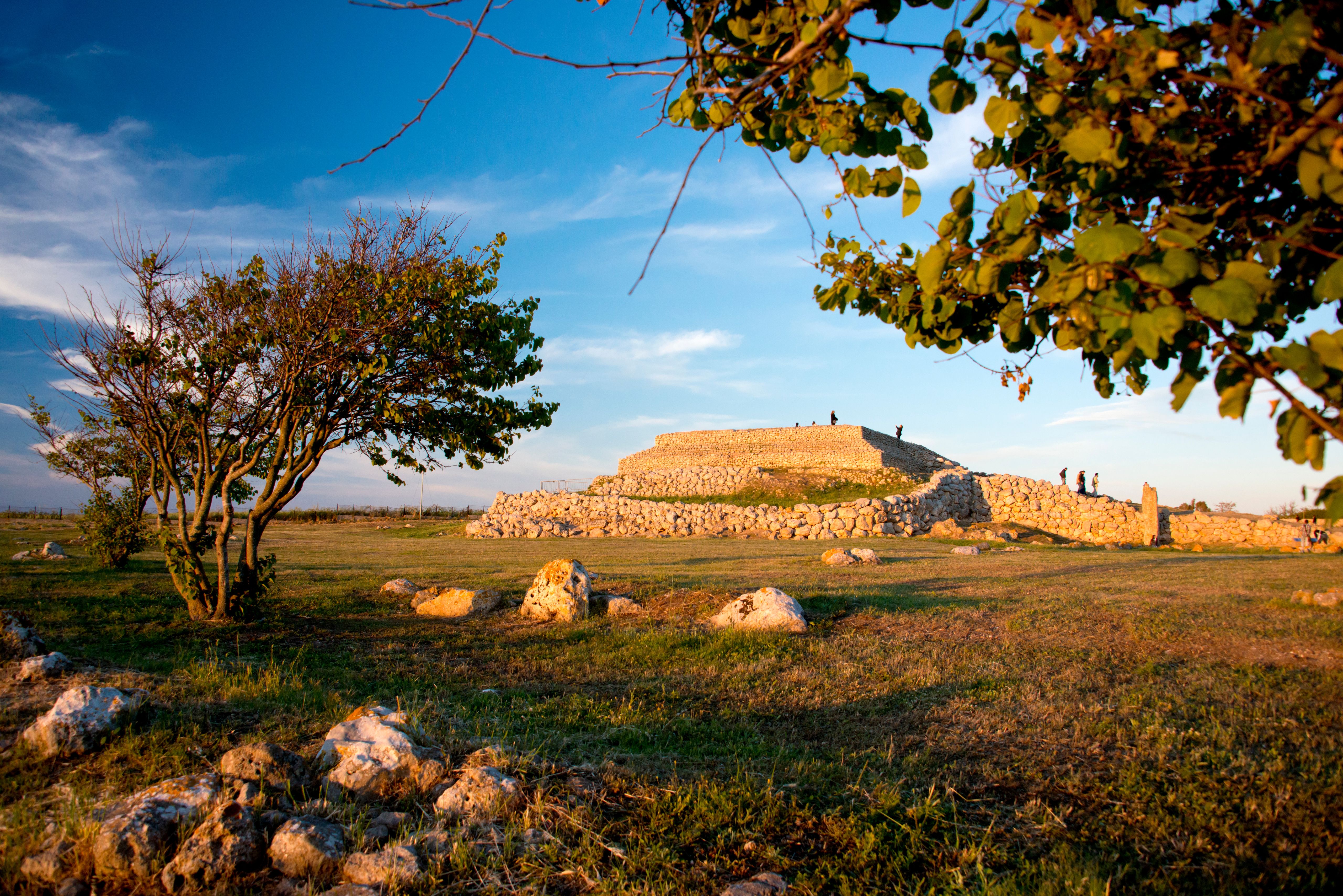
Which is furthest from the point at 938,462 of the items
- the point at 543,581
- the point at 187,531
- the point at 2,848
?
the point at 2,848

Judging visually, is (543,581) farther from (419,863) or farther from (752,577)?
(419,863)

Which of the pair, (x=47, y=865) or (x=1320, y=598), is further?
(x=1320, y=598)

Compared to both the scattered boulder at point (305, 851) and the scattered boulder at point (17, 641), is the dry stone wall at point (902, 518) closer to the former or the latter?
the scattered boulder at point (17, 641)

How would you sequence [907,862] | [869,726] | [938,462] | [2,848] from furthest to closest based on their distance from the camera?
[938,462] → [869,726] → [907,862] → [2,848]

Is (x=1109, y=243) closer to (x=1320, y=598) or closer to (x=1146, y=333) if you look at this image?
(x=1146, y=333)

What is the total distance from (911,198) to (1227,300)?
1.03 metres

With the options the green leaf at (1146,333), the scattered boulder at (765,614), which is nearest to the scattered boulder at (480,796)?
the green leaf at (1146,333)

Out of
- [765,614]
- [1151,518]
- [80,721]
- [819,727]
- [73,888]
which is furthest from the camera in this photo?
[1151,518]

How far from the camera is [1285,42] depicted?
166 centimetres

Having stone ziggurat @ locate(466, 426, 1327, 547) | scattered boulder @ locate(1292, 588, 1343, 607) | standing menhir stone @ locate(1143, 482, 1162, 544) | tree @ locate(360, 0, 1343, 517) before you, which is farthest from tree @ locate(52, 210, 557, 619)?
standing menhir stone @ locate(1143, 482, 1162, 544)

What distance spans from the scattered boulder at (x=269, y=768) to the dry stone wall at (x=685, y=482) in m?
37.9

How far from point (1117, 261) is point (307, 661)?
7.46 m

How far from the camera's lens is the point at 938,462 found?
49031 mm

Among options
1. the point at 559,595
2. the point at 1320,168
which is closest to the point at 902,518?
the point at 559,595
